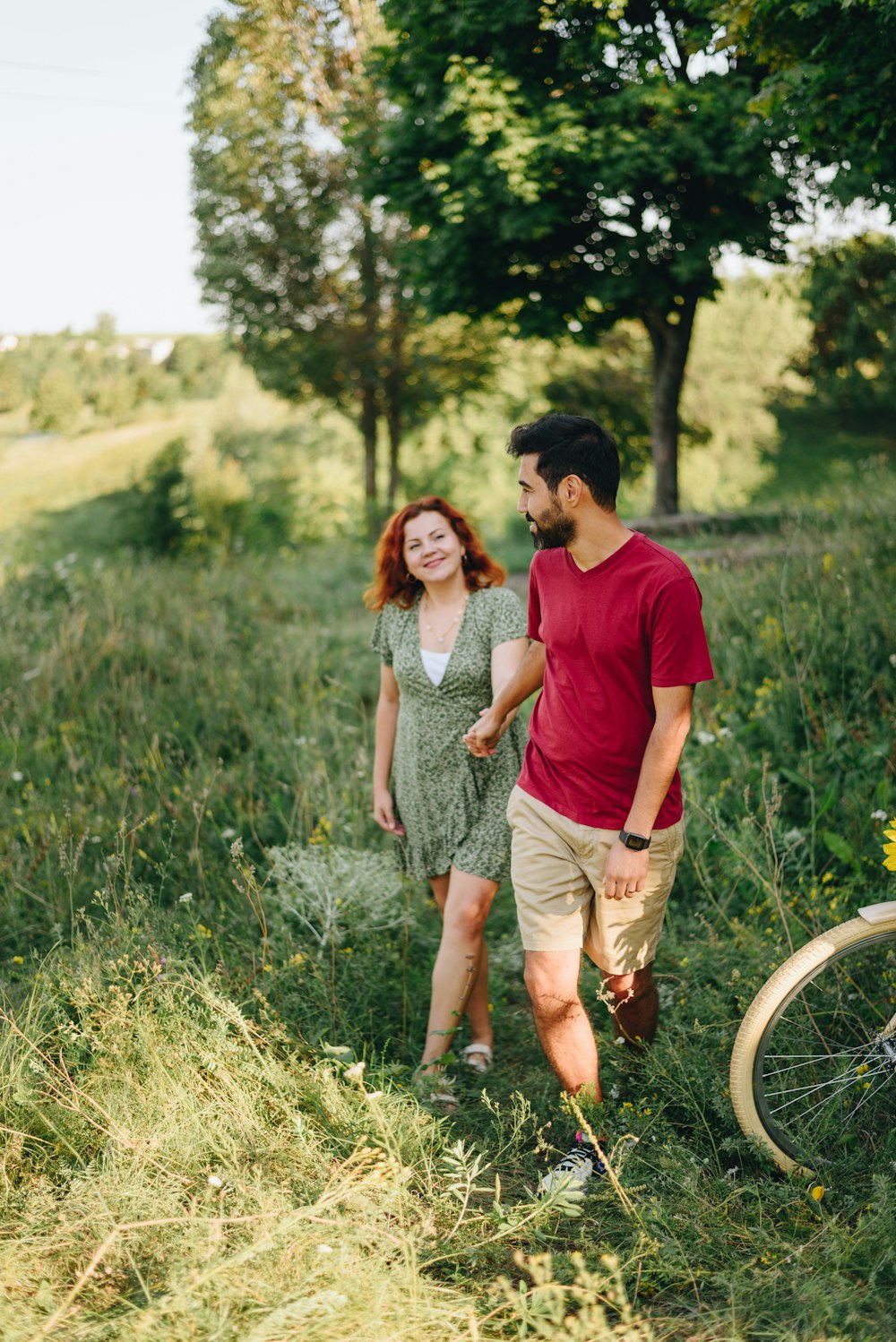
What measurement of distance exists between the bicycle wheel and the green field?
0.47ft

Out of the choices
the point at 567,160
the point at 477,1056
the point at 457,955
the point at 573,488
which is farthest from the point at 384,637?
the point at 567,160

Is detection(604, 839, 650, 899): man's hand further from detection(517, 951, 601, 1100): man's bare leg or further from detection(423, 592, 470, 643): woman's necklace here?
detection(423, 592, 470, 643): woman's necklace

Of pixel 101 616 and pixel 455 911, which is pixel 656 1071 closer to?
pixel 455 911

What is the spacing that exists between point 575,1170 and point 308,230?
18.4 meters

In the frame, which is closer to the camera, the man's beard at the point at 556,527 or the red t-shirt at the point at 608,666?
the red t-shirt at the point at 608,666

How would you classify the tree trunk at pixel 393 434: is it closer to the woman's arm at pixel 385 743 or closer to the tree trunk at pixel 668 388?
the tree trunk at pixel 668 388

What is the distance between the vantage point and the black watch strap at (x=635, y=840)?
292 centimetres

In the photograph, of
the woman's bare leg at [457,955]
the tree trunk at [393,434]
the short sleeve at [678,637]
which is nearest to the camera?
the short sleeve at [678,637]

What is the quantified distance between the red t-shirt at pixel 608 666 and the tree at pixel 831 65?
256 centimetres

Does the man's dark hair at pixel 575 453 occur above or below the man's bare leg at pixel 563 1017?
above

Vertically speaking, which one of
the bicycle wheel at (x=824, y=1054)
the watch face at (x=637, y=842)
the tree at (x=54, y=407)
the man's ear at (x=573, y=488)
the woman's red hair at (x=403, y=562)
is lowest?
the bicycle wheel at (x=824, y=1054)

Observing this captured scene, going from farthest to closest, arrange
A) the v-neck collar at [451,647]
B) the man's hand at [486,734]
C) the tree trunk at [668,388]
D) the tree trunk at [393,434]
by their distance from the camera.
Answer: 1. the tree trunk at [393,434]
2. the tree trunk at [668,388]
3. the v-neck collar at [451,647]
4. the man's hand at [486,734]

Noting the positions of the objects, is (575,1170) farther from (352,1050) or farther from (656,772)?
(656,772)

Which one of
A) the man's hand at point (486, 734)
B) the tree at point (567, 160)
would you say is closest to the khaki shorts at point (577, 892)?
the man's hand at point (486, 734)
